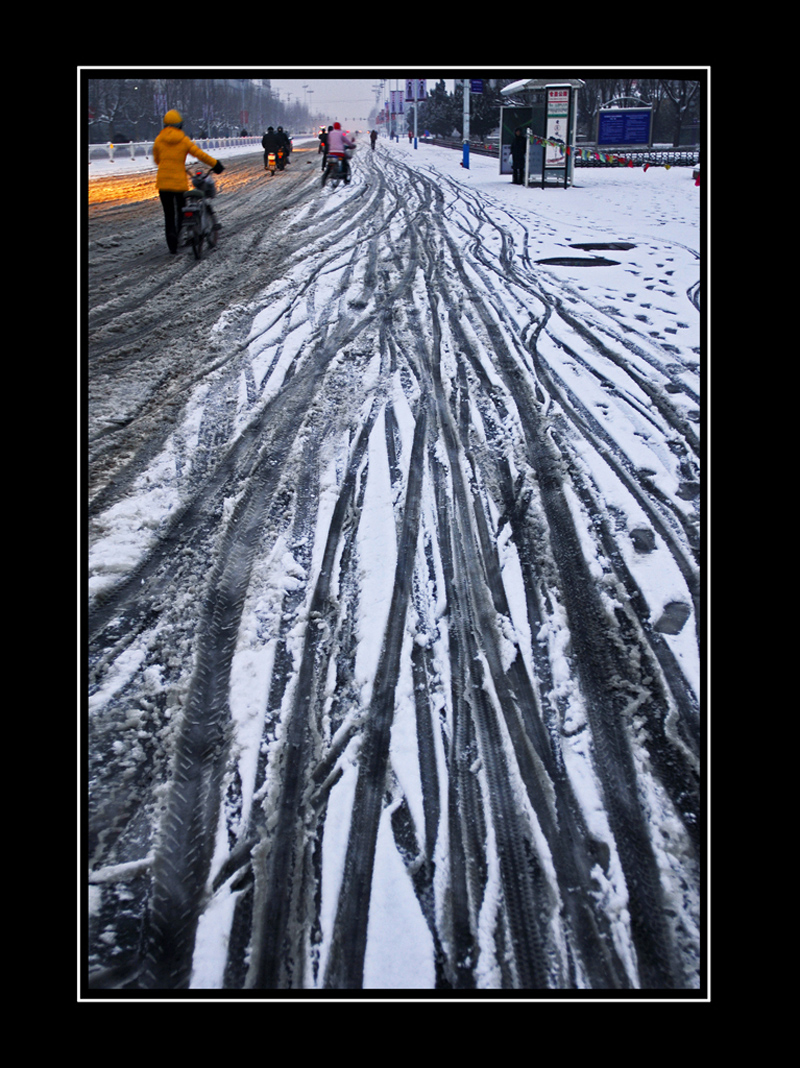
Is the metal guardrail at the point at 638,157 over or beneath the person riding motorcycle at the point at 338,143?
over

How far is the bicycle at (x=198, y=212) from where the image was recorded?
9961 millimetres

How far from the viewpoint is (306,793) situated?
2453mm

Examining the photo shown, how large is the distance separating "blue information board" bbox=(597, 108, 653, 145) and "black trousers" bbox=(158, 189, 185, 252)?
2410 centimetres

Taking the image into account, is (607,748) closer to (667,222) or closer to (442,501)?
(442,501)

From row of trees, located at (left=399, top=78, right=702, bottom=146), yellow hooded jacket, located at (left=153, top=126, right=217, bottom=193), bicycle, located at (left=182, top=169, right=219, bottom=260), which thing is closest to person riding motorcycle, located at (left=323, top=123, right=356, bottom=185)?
bicycle, located at (left=182, top=169, right=219, bottom=260)

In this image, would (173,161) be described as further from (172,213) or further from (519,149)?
(519,149)

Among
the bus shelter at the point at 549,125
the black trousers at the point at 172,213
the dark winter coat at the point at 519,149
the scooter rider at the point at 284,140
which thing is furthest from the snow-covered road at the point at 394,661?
the scooter rider at the point at 284,140

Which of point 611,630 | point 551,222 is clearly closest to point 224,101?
point 551,222

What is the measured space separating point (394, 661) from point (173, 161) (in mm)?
9248

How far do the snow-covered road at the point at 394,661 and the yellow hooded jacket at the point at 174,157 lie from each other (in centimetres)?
372

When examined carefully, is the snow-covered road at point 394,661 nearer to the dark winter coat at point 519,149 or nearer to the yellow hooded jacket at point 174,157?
the yellow hooded jacket at point 174,157

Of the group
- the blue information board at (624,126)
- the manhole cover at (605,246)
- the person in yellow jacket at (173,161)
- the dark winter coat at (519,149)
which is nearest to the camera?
the person in yellow jacket at (173,161)

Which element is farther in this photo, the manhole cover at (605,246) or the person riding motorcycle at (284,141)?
the person riding motorcycle at (284,141)
